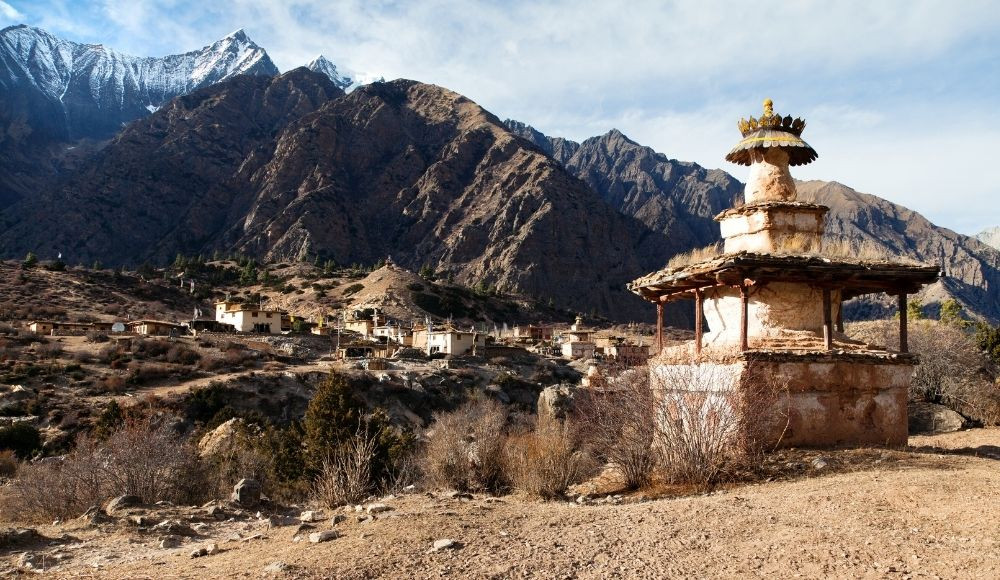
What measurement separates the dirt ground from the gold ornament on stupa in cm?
584

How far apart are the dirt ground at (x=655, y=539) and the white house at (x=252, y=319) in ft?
194

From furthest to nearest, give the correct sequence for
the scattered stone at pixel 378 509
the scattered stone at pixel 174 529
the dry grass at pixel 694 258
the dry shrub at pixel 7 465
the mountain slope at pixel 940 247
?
1. the mountain slope at pixel 940 247
2. the dry shrub at pixel 7 465
3. the dry grass at pixel 694 258
4. the scattered stone at pixel 174 529
5. the scattered stone at pixel 378 509

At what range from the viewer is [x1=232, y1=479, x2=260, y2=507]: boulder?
11.9m

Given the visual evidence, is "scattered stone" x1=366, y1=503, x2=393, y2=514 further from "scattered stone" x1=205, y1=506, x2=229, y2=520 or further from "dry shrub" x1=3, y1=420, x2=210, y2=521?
"dry shrub" x1=3, y1=420, x2=210, y2=521

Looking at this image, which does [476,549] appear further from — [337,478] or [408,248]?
[408,248]

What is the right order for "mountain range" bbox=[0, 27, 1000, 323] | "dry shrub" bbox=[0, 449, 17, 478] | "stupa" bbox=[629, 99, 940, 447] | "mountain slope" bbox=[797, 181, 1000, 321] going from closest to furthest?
"stupa" bbox=[629, 99, 940, 447]
"dry shrub" bbox=[0, 449, 17, 478]
"mountain range" bbox=[0, 27, 1000, 323]
"mountain slope" bbox=[797, 181, 1000, 321]

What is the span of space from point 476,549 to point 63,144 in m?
231

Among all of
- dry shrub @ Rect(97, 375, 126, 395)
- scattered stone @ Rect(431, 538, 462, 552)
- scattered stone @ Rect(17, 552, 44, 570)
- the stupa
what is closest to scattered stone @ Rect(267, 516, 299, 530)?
scattered stone @ Rect(17, 552, 44, 570)

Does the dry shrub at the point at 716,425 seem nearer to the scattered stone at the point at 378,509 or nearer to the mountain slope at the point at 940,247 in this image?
the scattered stone at the point at 378,509

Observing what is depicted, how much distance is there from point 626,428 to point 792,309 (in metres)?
3.59

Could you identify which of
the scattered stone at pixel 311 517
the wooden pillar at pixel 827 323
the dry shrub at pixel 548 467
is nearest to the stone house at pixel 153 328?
the scattered stone at pixel 311 517

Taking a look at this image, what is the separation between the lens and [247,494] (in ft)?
40.1

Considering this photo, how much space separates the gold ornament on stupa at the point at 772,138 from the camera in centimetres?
1257

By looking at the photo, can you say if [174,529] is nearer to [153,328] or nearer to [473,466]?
[473,466]
